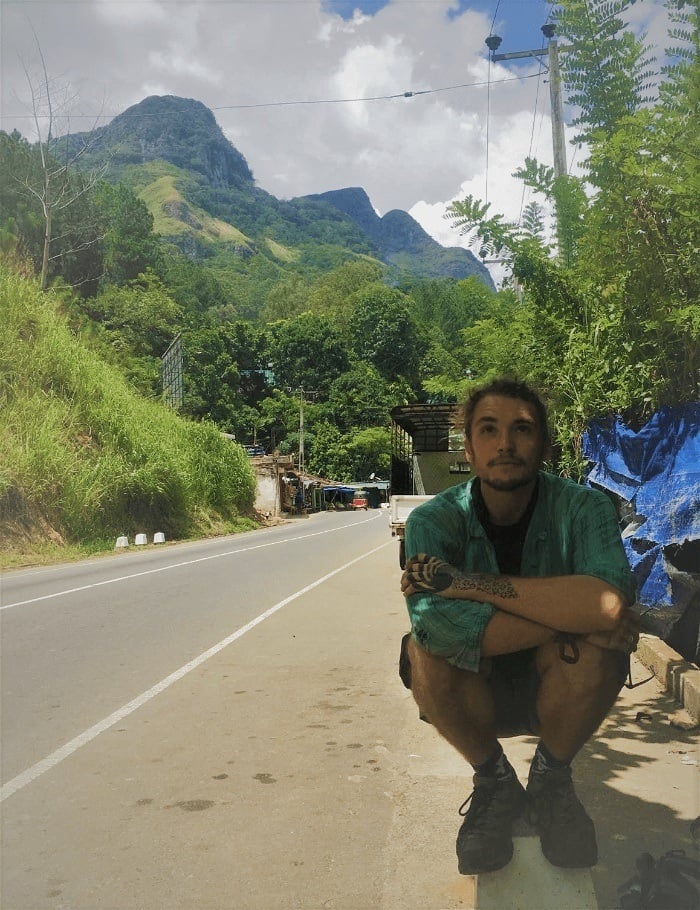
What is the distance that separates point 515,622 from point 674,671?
3.71m

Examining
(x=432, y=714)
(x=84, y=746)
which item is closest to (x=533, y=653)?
(x=432, y=714)

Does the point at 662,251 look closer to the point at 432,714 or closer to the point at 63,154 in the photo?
the point at 432,714

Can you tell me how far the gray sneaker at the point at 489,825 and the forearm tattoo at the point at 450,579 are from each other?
0.68 meters

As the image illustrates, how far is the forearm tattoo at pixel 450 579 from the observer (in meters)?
2.67

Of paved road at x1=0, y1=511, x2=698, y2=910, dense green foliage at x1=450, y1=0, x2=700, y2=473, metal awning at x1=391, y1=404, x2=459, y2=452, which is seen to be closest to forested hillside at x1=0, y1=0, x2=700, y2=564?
dense green foliage at x1=450, y1=0, x2=700, y2=473

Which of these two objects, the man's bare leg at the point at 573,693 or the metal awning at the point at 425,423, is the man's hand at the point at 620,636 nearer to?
the man's bare leg at the point at 573,693

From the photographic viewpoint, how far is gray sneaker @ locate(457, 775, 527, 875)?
2760 millimetres

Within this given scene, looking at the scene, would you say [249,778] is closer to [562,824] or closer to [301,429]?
[562,824]

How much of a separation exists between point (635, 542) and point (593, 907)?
418 cm

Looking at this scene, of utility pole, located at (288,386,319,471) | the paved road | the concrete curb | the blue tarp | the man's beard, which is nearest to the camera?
the man's beard

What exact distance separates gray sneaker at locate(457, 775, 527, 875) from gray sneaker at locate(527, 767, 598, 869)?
9 cm

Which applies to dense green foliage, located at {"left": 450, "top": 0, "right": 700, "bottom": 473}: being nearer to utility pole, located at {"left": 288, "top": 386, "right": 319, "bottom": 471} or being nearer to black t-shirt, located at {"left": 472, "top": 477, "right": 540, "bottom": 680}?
black t-shirt, located at {"left": 472, "top": 477, "right": 540, "bottom": 680}

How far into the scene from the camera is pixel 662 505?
6.00m

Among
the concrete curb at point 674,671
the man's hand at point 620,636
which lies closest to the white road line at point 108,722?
the man's hand at point 620,636
